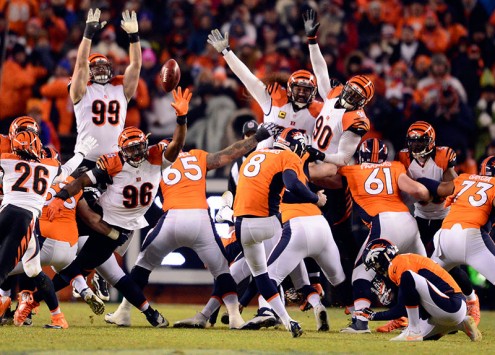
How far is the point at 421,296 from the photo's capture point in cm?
984

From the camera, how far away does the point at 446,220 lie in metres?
11.6

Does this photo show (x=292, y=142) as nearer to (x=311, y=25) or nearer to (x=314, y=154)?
(x=314, y=154)

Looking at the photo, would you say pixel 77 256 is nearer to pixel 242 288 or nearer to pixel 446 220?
pixel 242 288

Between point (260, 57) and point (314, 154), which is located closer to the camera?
point (314, 154)

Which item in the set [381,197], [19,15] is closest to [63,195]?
[381,197]

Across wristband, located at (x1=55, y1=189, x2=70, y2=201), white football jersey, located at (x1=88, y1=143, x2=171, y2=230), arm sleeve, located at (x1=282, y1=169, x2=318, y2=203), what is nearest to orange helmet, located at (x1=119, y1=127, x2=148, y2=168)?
white football jersey, located at (x1=88, y1=143, x2=171, y2=230)

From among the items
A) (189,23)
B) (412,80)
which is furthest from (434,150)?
(189,23)

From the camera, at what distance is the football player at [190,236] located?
36.9ft

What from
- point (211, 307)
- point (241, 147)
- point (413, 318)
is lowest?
point (211, 307)

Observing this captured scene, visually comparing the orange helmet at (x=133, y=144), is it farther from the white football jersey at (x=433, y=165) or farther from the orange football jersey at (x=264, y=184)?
the white football jersey at (x=433, y=165)

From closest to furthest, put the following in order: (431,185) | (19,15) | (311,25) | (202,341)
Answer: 1. (202,341)
2. (431,185)
3. (311,25)
4. (19,15)

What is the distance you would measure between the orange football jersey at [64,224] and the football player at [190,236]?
0.73 meters

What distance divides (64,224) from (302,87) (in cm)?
282

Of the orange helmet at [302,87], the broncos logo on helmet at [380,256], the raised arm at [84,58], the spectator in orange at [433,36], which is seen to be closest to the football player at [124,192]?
the raised arm at [84,58]
